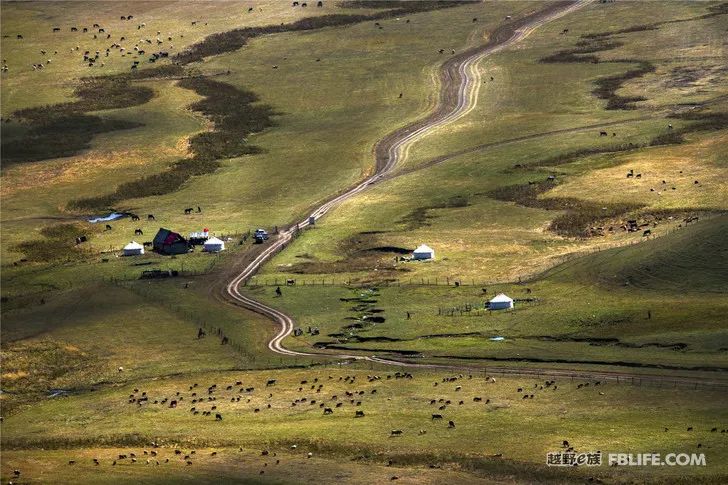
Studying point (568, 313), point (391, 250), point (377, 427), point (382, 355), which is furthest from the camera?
point (391, 250)

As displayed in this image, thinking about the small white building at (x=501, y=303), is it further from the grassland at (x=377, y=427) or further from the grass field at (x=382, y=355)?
the grassland at (x=377, y=427)

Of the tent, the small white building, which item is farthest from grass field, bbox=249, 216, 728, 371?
the tent

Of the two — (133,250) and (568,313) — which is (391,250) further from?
(568,313)

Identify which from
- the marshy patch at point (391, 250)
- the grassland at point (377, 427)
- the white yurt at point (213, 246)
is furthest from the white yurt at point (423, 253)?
the grassland at point (377, 427)

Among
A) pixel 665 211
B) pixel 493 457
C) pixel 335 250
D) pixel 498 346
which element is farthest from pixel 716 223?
pixel 493 457

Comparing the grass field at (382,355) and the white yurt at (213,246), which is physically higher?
the grass field at (382,355)

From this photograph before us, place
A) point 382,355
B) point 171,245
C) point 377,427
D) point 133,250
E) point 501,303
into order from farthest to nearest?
point 171,245 < point 133,250 < point 501,303 < point 382,355 < point 377,427

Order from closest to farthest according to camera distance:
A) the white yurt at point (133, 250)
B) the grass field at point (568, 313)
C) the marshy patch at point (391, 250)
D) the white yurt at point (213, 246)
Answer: the grass field at point (568, 313) → the marshy patch at point (391, 250) → the white yurt at point (213, 246) → the white yurt at point (133, 250)

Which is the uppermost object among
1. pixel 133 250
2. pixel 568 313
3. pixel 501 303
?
pixel 568 313

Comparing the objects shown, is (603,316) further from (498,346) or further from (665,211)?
(665,211)

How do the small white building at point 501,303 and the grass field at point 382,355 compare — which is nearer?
the grass field at point 382,355

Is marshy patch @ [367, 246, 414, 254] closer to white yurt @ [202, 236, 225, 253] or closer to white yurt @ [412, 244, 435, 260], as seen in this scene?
white yurt @ [412, 244, 435, 260]

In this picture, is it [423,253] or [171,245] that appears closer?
[423,253]

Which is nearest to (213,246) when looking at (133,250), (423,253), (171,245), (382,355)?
(171,245)
